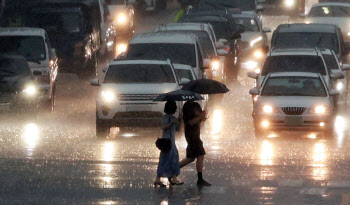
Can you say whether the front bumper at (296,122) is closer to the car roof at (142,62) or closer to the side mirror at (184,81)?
the side mirror at (184,81)

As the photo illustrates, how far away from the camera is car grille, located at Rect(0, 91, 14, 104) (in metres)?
27.5

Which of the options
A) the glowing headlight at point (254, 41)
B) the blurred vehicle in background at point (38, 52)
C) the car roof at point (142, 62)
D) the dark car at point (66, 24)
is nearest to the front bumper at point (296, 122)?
the car roof at point (142, 62)

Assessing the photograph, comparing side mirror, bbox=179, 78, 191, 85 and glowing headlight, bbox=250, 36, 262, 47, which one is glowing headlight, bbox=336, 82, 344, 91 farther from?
glowing headlight, bbox=250, 36, 262, 47

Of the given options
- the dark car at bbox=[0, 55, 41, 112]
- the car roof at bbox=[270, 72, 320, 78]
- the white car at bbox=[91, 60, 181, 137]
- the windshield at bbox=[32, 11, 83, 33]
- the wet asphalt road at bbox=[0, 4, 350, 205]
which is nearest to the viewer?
the wet asphalt road at bbox=[0, 4, 350, 205]

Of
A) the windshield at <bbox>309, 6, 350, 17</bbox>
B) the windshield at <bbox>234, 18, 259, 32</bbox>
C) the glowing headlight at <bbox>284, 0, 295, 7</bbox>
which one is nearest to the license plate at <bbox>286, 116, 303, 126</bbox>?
the windshield at <bbox>234, 18, 259, 32</bbox>

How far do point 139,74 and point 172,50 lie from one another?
4.14 meters

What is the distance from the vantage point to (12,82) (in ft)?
91.5

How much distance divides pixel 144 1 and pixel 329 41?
22.7m

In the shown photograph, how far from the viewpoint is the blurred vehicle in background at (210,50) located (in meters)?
30.9

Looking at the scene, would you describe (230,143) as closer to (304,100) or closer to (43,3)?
(304,100)

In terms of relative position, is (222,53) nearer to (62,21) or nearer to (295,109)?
(62,21)

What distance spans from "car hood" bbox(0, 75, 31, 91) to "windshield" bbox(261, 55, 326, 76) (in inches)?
219

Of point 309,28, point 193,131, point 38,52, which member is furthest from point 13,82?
point 193,131

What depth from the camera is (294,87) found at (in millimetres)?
25141
